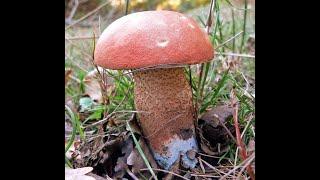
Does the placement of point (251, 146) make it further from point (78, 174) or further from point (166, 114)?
point (78, 174)

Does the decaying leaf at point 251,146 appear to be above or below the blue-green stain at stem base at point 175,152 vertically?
above

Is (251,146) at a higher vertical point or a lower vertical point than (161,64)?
lower

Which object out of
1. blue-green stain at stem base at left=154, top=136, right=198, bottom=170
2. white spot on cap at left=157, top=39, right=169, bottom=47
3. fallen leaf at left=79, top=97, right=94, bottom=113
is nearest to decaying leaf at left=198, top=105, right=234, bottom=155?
blue-green stain at stem base at left=154, top=136, right=198, bottom=170

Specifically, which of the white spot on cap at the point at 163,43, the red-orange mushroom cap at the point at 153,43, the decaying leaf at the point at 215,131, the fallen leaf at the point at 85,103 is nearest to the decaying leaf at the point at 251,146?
the decaying leaf at the point at 215,131

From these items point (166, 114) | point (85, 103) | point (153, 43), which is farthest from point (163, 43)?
point (85, 103)

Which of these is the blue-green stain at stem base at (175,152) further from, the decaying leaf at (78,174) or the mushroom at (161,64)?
the decaying leaf at (78,174)
